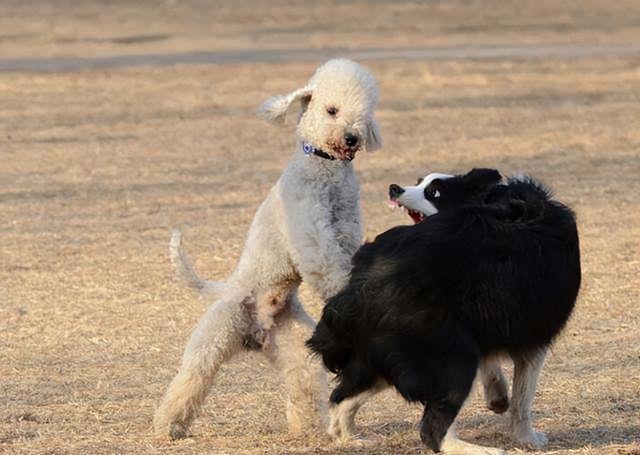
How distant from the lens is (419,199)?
5879 millimetres

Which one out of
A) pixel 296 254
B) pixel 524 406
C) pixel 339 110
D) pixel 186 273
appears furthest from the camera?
pixel 186 273

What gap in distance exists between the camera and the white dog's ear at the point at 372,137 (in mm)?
5902

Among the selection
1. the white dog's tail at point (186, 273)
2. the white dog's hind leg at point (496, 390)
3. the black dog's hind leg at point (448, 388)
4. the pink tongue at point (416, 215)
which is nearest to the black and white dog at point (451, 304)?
the black dog's hind leg at point (448, 388)

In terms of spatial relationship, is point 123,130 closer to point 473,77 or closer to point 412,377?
point 473,77

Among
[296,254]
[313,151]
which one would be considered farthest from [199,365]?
[313,151]

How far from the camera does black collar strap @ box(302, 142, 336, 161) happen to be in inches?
230

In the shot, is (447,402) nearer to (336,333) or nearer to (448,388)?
(448,388)

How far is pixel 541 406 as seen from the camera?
6262 millimetres

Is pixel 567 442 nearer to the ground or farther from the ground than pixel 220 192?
farther from the ground

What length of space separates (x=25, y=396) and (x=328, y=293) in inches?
65.9

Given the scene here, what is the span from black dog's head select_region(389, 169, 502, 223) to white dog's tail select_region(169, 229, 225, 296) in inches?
33.7

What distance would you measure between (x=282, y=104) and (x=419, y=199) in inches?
26.5

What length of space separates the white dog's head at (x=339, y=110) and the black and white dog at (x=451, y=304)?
19.3 inches

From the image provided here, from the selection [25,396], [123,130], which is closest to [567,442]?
[25,396]
